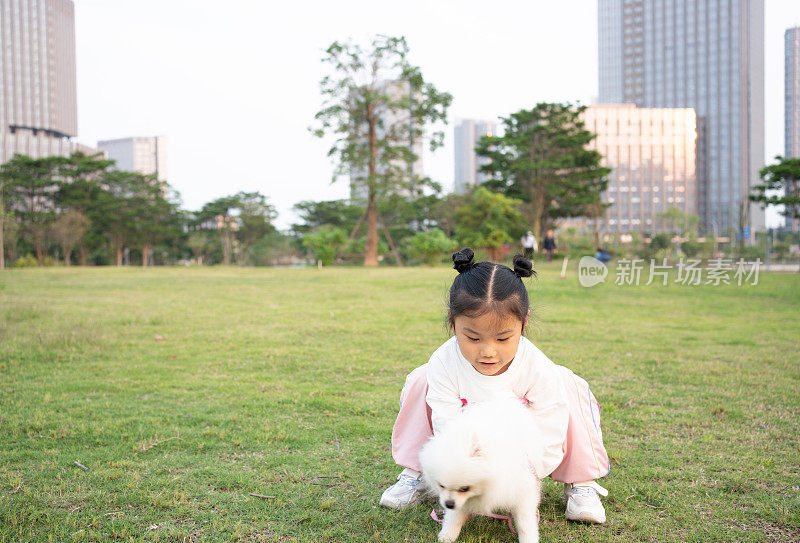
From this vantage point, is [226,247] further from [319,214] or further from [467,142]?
[467,142]

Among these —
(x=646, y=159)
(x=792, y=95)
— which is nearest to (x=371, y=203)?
(x=646, y=159)

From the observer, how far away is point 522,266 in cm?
241

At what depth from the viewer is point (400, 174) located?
2641cm

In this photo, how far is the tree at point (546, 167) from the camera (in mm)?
Result: 32906

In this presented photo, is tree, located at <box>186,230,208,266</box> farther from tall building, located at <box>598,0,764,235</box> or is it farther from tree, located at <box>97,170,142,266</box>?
tall building, located at <box>598,0,764,235</box>

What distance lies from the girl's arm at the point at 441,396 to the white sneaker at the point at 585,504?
0.63 m

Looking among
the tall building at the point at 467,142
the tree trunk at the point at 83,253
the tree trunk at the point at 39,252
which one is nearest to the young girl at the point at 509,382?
the tree trunk at the point at 39,252

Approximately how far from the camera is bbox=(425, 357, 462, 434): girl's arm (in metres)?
2.26

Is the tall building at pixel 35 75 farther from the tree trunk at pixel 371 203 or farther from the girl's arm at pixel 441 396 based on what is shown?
the girl's arm at pixel 441 396

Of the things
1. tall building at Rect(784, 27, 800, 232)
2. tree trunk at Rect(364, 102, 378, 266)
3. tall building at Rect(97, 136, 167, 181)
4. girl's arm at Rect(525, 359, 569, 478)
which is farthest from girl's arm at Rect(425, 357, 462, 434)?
tall building at Rect(97, 136, 167, 181)

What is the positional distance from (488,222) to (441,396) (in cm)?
2643

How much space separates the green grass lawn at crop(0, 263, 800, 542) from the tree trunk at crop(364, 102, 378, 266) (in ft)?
60.3

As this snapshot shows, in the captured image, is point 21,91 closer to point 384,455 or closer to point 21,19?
point 21,19

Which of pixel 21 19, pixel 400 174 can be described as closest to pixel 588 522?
pixel 400 174
